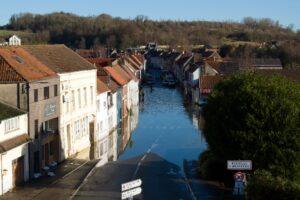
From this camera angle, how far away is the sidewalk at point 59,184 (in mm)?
22000

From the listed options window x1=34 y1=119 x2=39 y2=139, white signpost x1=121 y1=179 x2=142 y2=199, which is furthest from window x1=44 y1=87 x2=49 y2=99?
white signpost x1=121 y1=179 x2=142 y2=199

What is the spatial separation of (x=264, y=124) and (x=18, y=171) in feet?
31.6

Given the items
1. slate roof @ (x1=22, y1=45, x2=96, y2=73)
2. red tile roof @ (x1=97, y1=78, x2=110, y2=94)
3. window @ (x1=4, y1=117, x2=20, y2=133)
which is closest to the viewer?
window @ (x1=4, y1=117, x2=20, y2=133)

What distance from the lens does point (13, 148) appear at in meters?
22.8

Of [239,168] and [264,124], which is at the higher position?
[264,124]

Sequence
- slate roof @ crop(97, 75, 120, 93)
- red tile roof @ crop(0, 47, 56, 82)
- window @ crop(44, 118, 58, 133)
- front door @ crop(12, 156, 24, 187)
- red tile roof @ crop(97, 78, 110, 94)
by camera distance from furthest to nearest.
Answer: slate roof @ crop(97, 75, 120, 93) → red tile roof @ crop(97, 78, 110, 94) → window @ crop(44, 118, 58, 133) → red tile roof @ crop(0, 47, 56, 82) → front door @ crop(12, 156, 24, 187)

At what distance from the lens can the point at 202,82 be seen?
198 feet

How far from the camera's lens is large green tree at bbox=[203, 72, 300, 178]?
20344mm

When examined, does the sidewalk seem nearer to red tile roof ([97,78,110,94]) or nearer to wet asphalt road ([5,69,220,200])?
wet asphalt road ([5,69,220,200])

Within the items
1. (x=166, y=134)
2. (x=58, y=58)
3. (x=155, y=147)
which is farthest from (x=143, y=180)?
(x=166, y=134)

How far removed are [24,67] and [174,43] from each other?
150271mm

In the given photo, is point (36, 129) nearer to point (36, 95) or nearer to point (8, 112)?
point (36, 95)

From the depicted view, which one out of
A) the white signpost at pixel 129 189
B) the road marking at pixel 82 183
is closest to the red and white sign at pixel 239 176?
the white signpost at pixel 129 189

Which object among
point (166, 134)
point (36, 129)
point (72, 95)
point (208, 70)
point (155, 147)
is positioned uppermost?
point (72, 95)
